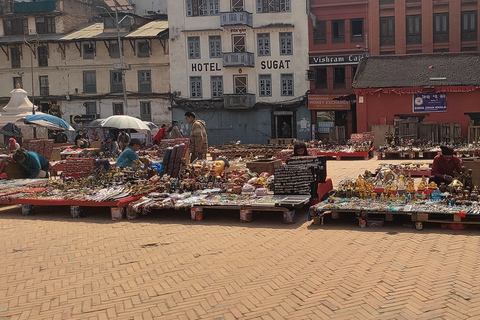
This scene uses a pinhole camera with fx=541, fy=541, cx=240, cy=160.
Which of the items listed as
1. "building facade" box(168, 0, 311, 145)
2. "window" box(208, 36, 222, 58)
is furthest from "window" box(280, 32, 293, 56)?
"window" box(208, 36, 222, 58)

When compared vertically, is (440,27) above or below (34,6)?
below


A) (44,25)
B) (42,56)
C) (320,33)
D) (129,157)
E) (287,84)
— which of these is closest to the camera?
(129,157)

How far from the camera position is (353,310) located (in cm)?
562

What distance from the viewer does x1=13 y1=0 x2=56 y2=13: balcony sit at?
142ft

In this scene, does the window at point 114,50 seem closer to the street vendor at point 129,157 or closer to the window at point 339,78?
the window at point 339,78

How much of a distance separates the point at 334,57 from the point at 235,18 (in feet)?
25.4

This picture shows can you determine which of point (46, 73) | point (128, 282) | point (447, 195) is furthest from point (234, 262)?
point (46, 73)


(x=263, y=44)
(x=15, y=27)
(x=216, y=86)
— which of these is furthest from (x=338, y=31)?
(x=15, y=27)

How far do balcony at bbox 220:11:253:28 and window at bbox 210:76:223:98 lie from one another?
13.0ft

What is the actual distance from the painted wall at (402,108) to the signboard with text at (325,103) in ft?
25.7

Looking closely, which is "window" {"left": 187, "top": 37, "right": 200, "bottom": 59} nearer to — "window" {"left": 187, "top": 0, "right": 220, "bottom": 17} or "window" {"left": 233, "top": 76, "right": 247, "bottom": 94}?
"window" {"left": 187, "top": 0, "right": 220, "bottom": 17}

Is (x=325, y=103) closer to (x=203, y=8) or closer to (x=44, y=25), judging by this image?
(x=203, y=8)

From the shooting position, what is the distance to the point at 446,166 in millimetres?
10609

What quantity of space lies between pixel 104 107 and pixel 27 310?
37836mm
